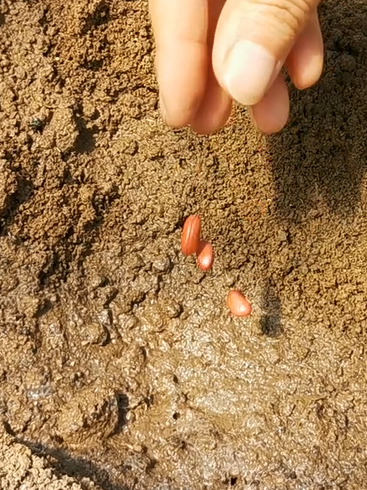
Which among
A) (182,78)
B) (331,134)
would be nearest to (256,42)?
(182,78)

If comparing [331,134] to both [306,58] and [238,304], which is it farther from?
[238,304]

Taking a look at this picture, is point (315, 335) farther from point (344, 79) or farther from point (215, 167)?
point (344, 79)

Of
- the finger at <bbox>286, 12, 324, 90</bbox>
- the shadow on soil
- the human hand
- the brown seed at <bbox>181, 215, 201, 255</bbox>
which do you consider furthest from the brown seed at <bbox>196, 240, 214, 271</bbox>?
the finger at <bbox>286, 12, 324, 90</bbox>

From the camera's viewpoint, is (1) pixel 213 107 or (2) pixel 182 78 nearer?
(2) pixel 182 78

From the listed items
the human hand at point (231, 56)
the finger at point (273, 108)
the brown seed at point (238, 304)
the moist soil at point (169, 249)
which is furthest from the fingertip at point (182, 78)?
the brown seed at point (238, 304)

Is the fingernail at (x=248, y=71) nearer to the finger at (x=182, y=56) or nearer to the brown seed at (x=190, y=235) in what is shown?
the finger at (x=182, y=56)

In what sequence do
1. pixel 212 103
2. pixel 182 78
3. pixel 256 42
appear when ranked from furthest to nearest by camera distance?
pixel 212 103 < pixel 182 78 < pixel 256 42
